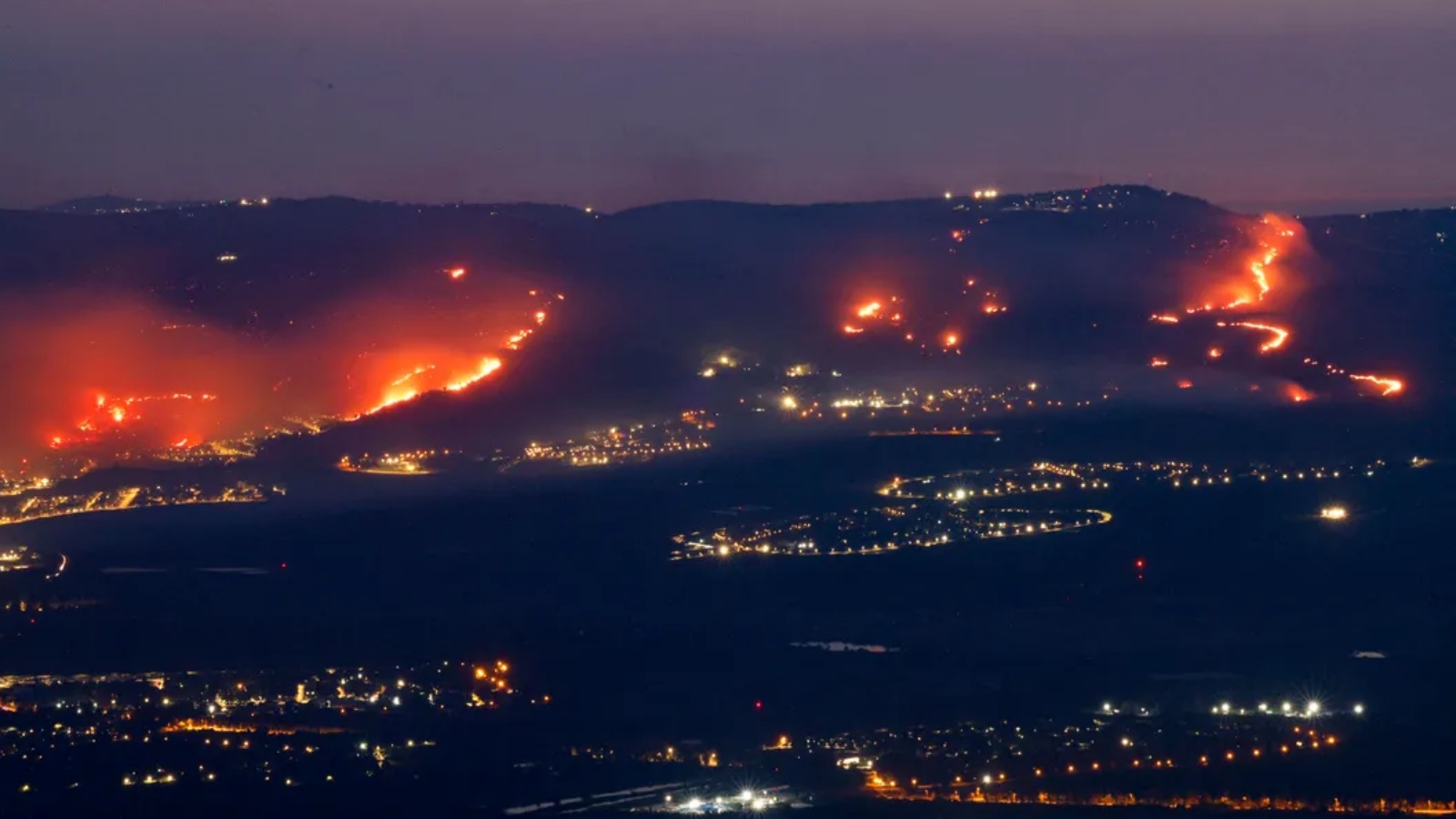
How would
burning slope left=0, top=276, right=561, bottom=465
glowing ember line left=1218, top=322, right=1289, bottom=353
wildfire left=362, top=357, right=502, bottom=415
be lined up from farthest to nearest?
glowing ember line left=1218, top=322, right=1289, bottom=353
wildfire left=362, top=357, right=502, bottom=415
burning slope left=0, top=276, right=561, bottom=465

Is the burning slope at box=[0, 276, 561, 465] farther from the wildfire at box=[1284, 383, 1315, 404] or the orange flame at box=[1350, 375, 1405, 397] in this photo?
the orange flame at box=[1350, 375, 1405, 397]

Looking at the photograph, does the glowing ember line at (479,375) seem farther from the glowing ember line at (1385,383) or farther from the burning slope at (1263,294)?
the glowing ember line at (1385,383)

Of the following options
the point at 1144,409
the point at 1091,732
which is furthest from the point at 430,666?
the point at 1144,409

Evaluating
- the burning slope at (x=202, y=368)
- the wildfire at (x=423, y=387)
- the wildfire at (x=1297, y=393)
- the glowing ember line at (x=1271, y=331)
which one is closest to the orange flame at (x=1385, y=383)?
the wildfire at (x=1297, y=393)

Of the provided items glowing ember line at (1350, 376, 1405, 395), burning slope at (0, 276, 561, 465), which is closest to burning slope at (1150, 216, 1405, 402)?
glowing ember line at (1350, 376, 1405, 395)

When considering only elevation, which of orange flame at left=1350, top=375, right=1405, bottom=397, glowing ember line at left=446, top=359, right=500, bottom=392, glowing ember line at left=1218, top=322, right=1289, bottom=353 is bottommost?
orange flame at left=1350, top=375, right=1405, bottom=397

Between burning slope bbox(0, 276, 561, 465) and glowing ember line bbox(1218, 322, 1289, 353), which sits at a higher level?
burning slope bbox(0, 276, 561, 465)

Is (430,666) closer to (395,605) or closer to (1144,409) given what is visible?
(395,605)
